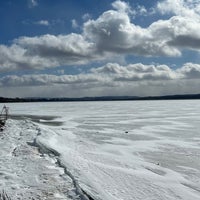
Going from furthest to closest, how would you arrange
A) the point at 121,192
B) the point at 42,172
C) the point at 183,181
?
the point at 42,172, the point at 183,181, the point at 121,192

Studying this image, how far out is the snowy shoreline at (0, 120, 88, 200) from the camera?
693cm

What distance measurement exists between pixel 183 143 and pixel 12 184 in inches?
371

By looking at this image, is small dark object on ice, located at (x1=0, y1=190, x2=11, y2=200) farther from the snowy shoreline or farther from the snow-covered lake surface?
the snow-covered lake surface

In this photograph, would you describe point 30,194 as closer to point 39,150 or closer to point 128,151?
point 39,150

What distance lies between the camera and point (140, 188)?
7.70 meters


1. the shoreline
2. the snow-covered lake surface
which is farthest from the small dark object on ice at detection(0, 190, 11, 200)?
the snow-covered lake surface

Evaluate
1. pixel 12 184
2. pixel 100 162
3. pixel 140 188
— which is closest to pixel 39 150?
pixel 100 162

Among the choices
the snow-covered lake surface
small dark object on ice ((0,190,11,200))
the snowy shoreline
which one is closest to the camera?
small dark object on ice ((0,190,11,200))

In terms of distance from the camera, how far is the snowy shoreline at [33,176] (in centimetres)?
693

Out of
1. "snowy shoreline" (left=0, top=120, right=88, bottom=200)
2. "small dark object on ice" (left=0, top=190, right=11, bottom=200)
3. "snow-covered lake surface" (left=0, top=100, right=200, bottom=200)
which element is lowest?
"snow-covered lake surface" (left=0, top=100, right=200, bottom=200)

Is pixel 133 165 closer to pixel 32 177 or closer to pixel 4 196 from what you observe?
pixel 32 177

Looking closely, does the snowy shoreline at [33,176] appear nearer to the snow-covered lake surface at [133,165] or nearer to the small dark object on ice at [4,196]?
the small dark object on ice at [4,196]

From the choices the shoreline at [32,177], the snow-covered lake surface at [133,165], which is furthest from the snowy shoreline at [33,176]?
the snow-covered lake surface at [133,165]

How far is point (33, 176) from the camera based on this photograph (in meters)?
8.40
